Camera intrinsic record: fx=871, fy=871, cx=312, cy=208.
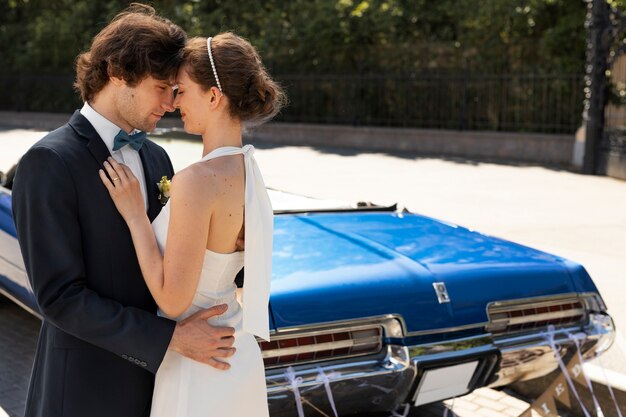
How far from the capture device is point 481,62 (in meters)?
19.2

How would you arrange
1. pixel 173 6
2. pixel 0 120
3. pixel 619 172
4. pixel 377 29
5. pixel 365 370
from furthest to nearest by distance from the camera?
pixel 0 120
pixel 173 6
pixel 377 29
pixel 619 172
pixel 365 370

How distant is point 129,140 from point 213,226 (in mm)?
339

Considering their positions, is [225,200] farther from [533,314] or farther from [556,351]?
[556,351]

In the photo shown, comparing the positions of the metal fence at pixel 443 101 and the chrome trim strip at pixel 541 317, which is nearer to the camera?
the chrome trim strip at pixel 541 317

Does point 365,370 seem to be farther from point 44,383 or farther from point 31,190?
point 31,190

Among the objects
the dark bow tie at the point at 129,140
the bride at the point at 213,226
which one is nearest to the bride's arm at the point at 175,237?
the bride at the point at 213,226

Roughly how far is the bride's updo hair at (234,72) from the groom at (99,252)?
2.8 inches

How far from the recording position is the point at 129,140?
228cm

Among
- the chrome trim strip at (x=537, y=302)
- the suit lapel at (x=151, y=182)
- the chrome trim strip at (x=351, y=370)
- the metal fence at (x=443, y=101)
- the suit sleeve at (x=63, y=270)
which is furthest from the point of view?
the metal fence at (x=443, y=101)

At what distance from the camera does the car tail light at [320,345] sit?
11.5 ft

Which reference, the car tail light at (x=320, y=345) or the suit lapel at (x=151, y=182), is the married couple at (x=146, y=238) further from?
the car tail light at (x=320, y=345)

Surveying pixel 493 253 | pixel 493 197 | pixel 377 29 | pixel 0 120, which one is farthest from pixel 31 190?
pixel 0 120

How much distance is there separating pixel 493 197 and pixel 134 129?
1026 cm

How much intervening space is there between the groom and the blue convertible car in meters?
1.31
